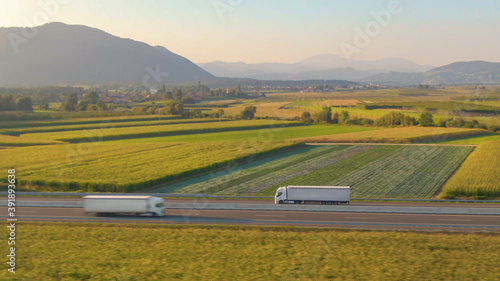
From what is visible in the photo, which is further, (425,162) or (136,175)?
(425,162)

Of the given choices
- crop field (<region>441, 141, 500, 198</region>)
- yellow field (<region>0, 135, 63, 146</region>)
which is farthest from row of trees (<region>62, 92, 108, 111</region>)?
crop field (<region>441, 141, 500, 198</region>)

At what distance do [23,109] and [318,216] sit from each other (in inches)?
3281

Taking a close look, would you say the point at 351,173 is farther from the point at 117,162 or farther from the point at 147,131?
the point at 147,131

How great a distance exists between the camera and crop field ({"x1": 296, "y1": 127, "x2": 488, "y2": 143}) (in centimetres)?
6506

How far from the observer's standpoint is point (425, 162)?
48.7 metres

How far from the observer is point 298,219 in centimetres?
2550

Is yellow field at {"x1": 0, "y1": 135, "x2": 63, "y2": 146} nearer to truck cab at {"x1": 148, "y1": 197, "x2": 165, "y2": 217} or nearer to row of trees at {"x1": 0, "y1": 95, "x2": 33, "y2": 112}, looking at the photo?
row of trees at {"x1": 0, "y1": 95, "x2": 33, "y2": 112}

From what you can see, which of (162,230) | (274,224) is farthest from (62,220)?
(274,224)

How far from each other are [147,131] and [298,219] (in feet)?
172

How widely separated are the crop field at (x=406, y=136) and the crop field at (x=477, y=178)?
44.3 feet

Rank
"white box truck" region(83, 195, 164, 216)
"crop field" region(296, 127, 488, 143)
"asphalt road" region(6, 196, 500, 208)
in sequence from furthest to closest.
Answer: "crop field" region(296, 127, 488, 143)
"asphalt road" region(6, 196, 500, 208)
"white box truck" region(83, 195, 164, 216)

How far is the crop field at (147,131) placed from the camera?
6550cm

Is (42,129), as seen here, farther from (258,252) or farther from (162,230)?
(258,252)

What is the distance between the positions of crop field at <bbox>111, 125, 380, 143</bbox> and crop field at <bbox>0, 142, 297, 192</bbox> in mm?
7557
